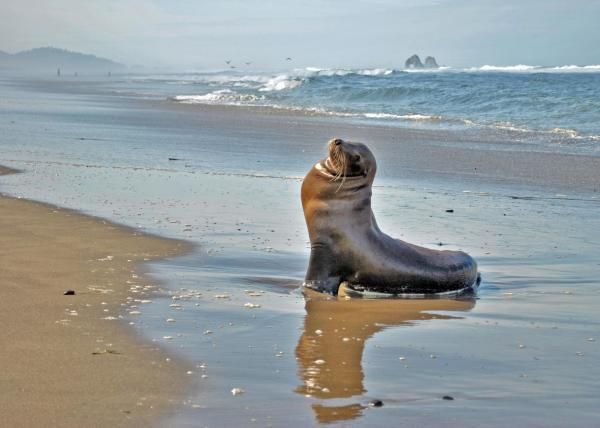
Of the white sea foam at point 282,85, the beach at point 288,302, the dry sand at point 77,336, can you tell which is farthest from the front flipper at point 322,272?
the white sea foam at point 282,85

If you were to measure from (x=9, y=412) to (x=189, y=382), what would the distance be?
84cm

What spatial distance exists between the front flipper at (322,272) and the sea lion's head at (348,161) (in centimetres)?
54

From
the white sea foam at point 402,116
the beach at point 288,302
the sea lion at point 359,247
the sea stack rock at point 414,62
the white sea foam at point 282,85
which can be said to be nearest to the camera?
the beach at point 288,302

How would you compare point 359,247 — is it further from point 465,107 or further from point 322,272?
point 465,107

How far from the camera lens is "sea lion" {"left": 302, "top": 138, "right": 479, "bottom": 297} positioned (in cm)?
738

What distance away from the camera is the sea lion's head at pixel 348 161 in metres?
7.43

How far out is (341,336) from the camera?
18.7 ft

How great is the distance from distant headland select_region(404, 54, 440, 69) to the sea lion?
12085 cm

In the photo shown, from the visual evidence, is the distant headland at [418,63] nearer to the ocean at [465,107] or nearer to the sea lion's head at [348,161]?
the ocean at [465,107]

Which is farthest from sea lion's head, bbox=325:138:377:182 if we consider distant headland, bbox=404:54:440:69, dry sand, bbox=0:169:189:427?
distant headland, bbox=404:54:440:69

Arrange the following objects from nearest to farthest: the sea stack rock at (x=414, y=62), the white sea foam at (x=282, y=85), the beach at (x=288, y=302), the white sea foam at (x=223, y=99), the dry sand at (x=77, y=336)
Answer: the dry sand at (x=77, y=336)
the beach at (x=288, y=302)
the white sea foam at (x=223, y=99)
the white sea foam at (x=282, y=85)
the sea stack rock at (x=414, y=62)

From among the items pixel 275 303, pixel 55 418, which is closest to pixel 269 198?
pixel 275 303

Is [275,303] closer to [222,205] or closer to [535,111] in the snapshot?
[222,205]

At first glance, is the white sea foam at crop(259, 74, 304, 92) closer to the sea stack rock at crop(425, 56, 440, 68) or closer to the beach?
the beach
